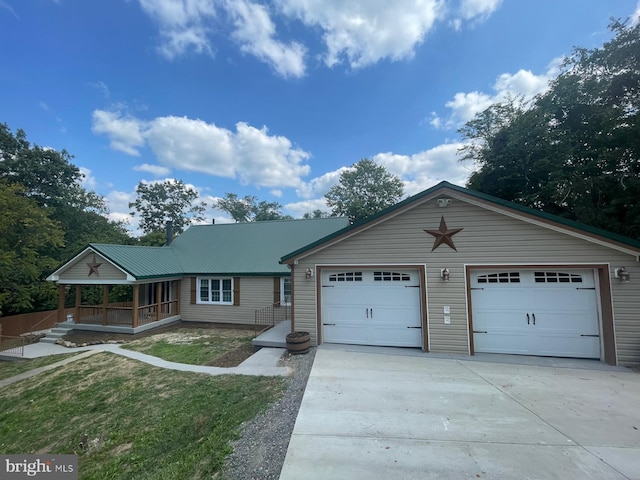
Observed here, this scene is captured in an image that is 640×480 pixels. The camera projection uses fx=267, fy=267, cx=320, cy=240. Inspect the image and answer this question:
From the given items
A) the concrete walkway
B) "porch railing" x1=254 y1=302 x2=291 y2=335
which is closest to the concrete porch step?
the concrete walkway

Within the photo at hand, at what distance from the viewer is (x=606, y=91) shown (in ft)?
35.8

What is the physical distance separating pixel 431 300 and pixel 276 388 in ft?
15.7

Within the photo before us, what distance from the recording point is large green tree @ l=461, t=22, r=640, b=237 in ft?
32.3

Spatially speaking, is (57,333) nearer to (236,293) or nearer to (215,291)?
(215,291)

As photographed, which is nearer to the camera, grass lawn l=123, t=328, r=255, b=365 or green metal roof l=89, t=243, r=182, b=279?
grass lawn l=123, t=328, r=255, b=365

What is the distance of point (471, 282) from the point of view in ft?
24.9

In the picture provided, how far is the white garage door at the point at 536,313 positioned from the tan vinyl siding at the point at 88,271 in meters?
13.9

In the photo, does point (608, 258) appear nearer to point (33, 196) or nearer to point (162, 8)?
point (162, 8)

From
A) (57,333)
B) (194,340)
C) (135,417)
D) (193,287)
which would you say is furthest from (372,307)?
(57,333)

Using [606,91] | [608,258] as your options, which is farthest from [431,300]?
[606,91]

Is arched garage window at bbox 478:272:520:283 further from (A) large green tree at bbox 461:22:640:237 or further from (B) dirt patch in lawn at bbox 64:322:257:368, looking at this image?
(B) dirt patch in lawn at bbox 64:322:257:368

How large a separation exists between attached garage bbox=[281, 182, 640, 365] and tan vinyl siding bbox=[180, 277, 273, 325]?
4.97 metres

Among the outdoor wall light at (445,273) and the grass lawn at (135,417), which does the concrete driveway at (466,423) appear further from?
the outdoor wall light at (445,273)

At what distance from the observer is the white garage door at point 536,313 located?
698cm
